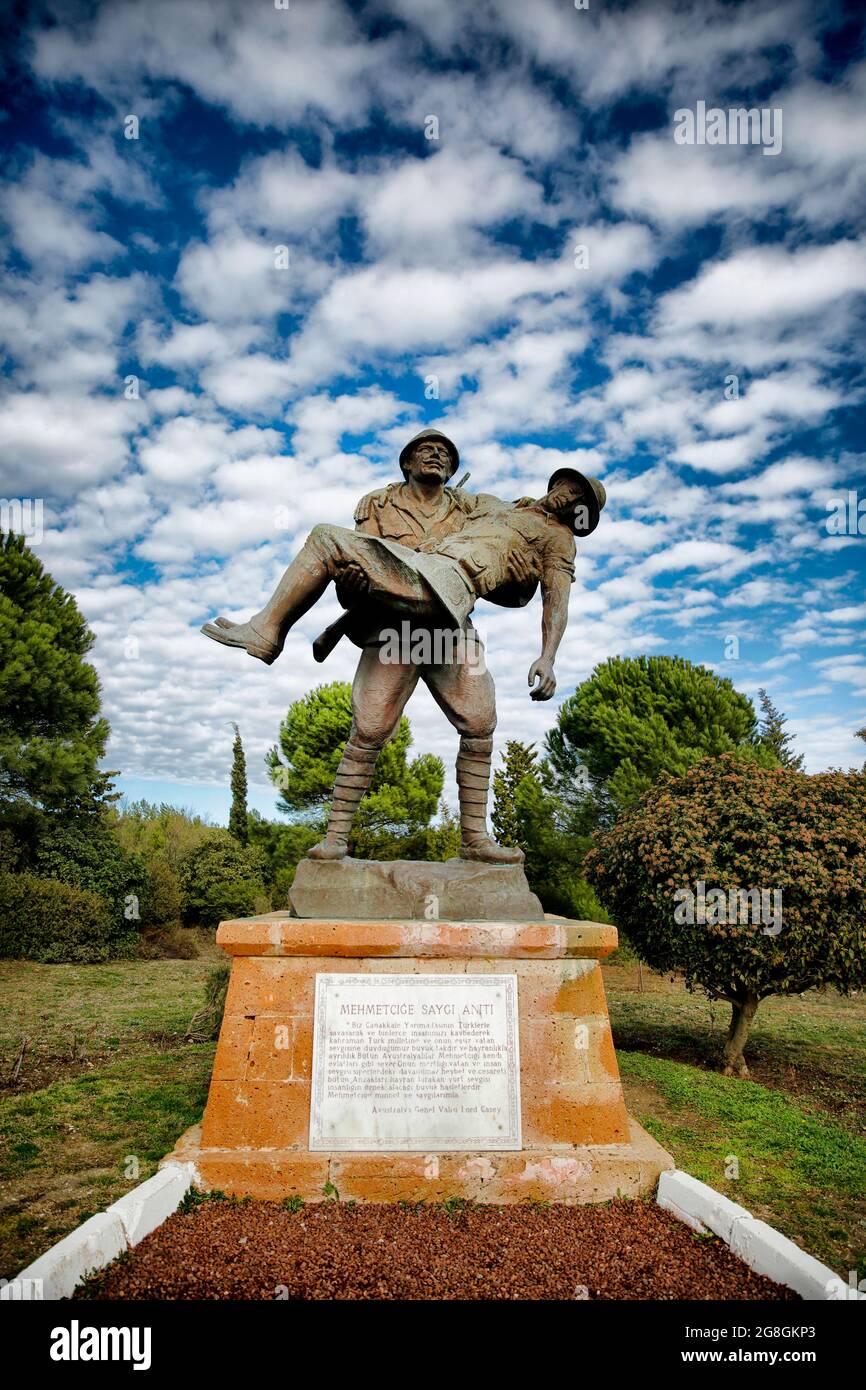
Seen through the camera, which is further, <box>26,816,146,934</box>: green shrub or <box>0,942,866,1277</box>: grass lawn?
<box>26,816,146,934</box>: green shrub

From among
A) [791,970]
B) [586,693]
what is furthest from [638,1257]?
[586,693]

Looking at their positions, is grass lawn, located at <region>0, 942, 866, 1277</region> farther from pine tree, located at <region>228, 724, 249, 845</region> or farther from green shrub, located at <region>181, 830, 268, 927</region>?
pine tree, located at <region>228, 724, 249, 845</region>

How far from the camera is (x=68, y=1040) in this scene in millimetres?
7805

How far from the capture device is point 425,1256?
277cm

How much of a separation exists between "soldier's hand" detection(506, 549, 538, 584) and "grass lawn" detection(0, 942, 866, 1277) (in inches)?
142

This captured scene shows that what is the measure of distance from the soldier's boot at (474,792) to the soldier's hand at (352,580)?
1.07m

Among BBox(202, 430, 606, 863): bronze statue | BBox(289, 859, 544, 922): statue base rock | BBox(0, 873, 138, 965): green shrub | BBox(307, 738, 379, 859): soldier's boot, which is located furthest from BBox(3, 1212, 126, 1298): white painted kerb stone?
BBox(0, 873, 138, 965): green shrub

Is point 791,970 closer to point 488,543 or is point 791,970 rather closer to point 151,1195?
point 488,543

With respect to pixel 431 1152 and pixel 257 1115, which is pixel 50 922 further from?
pixel 431 1152

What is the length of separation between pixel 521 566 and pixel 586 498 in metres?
0.57

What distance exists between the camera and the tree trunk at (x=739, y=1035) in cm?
743

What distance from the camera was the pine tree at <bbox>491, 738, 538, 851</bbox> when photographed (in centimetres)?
1725

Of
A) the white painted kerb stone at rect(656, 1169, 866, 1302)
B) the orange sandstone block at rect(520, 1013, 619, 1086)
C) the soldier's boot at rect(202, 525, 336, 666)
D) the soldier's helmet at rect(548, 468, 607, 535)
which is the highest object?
the soldier's helmet at rect(548, 468, 607, 535)
